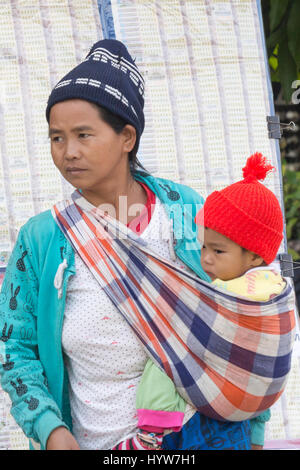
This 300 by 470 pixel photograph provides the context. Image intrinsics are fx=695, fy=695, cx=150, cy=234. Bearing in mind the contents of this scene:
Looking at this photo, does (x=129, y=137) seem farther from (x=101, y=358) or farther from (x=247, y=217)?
(x=101, y=358)

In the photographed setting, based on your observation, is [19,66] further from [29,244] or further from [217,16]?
[29,244]

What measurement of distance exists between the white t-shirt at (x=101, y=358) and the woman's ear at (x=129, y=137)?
0.37m

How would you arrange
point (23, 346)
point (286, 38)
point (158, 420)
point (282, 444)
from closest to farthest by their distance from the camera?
1. point (158, 420)
2. point (23, 346)
3. point (282, 444)
4. point (286, 38)

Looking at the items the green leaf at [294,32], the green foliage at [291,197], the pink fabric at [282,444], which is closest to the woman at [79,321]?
the pink fabric at [282,444]

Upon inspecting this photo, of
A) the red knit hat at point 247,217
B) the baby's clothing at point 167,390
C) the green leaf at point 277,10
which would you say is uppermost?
the green leaf at point 277,10

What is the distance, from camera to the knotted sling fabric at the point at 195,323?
6.15 feet

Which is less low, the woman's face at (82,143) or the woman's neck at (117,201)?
the woman's face at (82,143)

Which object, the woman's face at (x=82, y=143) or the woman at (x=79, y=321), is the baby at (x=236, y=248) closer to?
the woman at (x=79, y=321)

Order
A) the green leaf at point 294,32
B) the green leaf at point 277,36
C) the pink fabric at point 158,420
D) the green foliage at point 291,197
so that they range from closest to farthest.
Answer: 1. the pink fabric at point 158,420
2. the green leaf at point 294,32
3. the green leaf at point 277,36
4. the green foliage at point 291,197

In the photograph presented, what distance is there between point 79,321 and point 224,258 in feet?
1.52

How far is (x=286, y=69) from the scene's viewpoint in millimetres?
4125

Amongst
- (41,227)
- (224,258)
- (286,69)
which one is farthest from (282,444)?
(286,69)

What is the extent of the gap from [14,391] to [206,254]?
675 millimetres

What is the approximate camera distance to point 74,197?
81.3 inches
